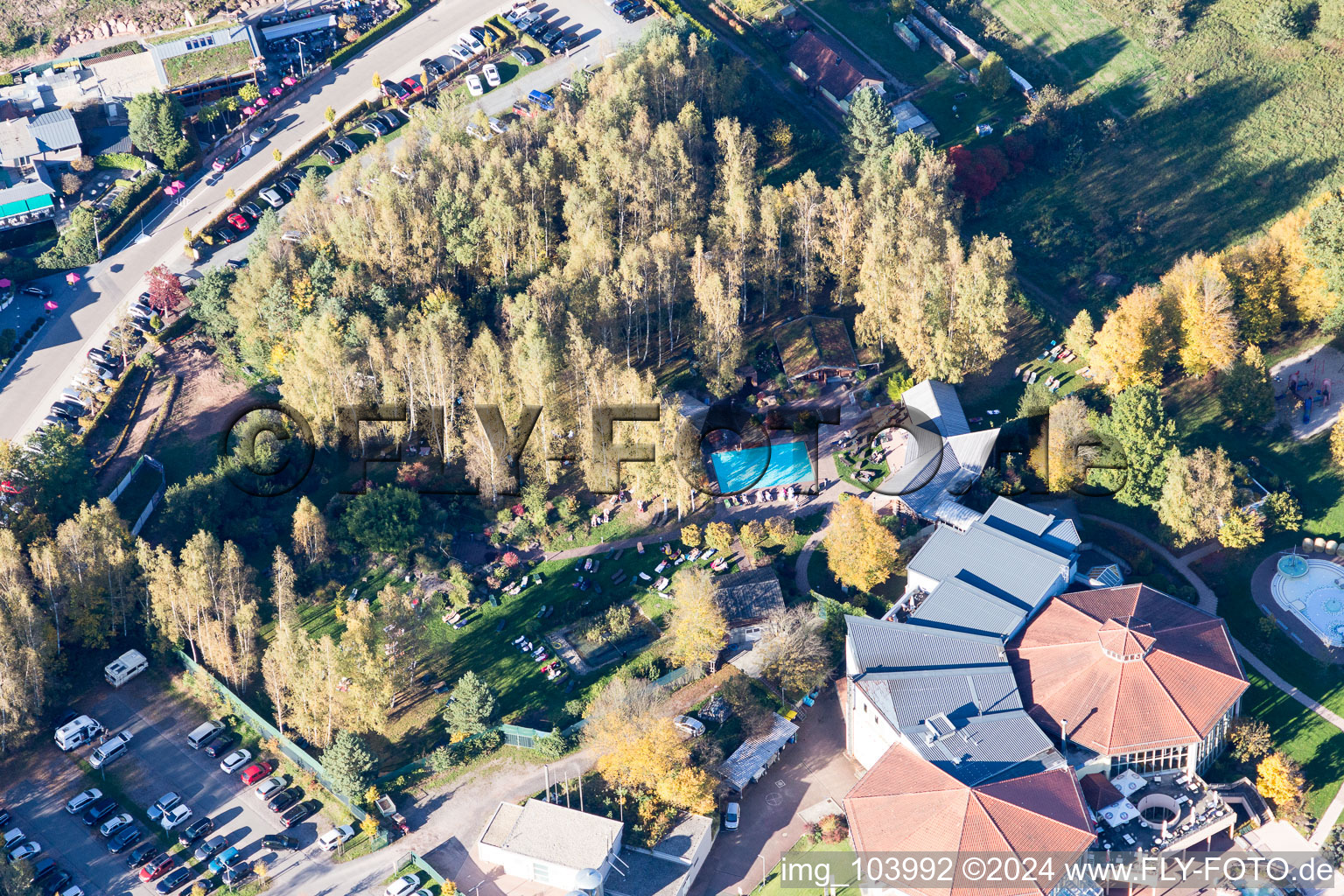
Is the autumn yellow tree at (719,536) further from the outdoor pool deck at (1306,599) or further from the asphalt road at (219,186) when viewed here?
the asphalt road at (219,186)

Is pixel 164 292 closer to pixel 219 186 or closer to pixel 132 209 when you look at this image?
pixel 132 209

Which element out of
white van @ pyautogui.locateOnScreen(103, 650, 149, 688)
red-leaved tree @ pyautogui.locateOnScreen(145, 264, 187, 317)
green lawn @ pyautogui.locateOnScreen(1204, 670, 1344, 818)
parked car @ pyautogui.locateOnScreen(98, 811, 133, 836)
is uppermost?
red-leaved tree @ pyautogui.locateOnScreen(145, 264, 187, 317)

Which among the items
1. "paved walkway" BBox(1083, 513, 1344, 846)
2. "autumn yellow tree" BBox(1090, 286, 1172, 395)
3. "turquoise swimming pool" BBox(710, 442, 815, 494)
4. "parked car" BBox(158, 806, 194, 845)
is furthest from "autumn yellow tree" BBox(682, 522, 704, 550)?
"parked car" BBox(158, 806, 194, 845)

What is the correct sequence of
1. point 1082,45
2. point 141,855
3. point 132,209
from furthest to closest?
1. point 1082,45
2. point 132,209
3. point 141,855

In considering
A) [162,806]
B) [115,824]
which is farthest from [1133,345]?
[115,824]

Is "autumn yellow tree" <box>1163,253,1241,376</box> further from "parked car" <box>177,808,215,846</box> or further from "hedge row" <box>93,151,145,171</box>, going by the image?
"hedge row" <box>93,151,145,171</box>

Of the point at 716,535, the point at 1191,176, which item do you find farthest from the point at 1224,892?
the point at 1191,176
